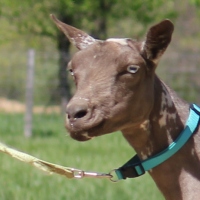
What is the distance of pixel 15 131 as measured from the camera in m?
16.1

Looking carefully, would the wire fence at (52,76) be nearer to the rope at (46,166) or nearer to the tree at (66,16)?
the tree at (66,16)

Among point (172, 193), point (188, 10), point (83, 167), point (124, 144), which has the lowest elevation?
point (188, 10)

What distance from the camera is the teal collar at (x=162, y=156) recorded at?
14.3ft

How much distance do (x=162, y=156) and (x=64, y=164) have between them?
239 inches

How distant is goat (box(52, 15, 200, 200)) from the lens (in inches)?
157

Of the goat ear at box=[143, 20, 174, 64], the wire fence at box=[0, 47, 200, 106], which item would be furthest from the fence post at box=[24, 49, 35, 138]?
the goat ear at box=[143, 20, 174, 64]

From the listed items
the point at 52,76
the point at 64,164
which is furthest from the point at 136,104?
the point at 52,76

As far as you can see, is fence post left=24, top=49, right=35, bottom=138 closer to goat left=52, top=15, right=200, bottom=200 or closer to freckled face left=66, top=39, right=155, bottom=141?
goat left=52, top=15, right=200, bottom=200

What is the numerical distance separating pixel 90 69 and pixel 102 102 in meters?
0.21

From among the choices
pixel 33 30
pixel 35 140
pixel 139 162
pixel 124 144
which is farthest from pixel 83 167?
pixel 33 30

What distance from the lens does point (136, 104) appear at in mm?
4168

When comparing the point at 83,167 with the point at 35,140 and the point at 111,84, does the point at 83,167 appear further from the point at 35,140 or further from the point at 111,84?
the point at 111,84

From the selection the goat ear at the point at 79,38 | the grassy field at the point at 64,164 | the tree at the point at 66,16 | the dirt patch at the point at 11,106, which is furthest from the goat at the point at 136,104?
the dirt patch at the point at 11,106

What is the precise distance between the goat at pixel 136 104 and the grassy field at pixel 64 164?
11.2 feet
